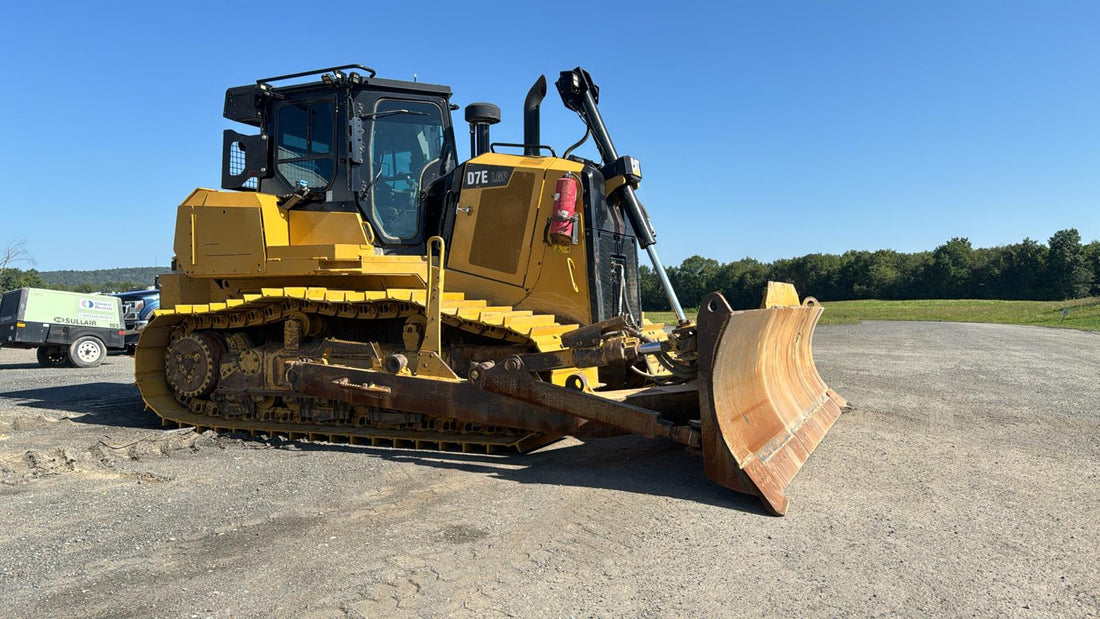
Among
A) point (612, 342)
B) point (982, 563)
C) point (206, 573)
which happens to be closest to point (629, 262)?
point (612, 342)

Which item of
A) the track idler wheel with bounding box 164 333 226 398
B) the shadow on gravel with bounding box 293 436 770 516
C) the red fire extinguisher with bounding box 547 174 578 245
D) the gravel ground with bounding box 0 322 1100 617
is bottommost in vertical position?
the gravel ground with bounding box 0 322 1100 617

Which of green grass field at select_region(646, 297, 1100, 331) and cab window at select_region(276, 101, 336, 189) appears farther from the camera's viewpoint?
green grass field at select_region(646, 297, 1100, 331)

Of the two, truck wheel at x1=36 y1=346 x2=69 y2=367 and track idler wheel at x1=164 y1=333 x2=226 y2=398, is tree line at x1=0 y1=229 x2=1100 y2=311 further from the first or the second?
track idler wheel at x1=164 y1=333 x2=226 y2=398

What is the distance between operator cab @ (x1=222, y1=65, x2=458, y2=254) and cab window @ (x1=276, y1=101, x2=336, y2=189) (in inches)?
0.4

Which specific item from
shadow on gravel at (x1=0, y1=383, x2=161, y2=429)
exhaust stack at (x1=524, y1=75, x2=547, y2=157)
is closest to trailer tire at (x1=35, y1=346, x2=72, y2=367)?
shadow on gravel at (x1=0, y1=383, x2=161, y2=429)

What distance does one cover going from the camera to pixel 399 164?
6.94m

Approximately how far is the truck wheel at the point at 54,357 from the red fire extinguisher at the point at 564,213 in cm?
1443

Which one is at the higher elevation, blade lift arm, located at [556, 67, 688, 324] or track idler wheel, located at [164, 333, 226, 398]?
blade lift arm, located at [556, 67, 688, 324]

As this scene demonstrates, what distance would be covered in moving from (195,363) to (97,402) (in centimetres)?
331

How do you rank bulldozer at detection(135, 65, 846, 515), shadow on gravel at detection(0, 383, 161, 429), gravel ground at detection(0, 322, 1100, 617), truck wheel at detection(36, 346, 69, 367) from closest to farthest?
gravel ground at detection(0, 322, 1100, 617) < bulldozer at detection(135, 65, 846, 515) < shadow on gravel at detection(0, 383, 161, 429) < truck wheel at detection(36, 346, 69, 367)

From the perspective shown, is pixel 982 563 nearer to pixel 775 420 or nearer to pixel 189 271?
pixel 775 420

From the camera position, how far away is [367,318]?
620 cm

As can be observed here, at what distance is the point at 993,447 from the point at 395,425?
17.2ft

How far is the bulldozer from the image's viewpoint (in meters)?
5.24
